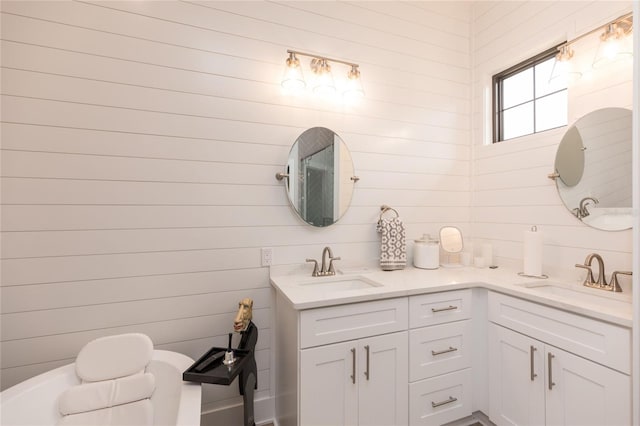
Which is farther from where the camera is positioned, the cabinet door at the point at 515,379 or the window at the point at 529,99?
the window at the point at 529,99

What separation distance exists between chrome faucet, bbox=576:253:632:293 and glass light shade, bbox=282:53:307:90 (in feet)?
6.72

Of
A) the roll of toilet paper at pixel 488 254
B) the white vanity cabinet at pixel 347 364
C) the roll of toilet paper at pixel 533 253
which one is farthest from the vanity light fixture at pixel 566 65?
the white vanity cabinet at pixel 347 364

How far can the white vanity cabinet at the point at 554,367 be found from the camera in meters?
1.21

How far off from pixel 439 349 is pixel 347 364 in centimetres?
61

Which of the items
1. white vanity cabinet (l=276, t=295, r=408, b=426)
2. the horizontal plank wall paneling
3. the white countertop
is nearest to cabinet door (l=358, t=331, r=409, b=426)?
white vanity cabinet (l=276, t=295, r=408, b=426)

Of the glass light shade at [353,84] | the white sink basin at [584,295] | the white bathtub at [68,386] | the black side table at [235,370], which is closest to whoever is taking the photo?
the white bathtub at [68,386]

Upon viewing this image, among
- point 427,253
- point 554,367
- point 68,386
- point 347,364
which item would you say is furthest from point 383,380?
point 68,386

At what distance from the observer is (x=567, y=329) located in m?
1.38

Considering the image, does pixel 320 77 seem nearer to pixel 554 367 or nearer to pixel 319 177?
pixel 319 177

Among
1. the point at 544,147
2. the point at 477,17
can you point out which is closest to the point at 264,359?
the point at 544,147

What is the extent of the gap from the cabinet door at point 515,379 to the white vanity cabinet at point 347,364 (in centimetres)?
60

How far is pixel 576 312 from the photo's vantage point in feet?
4.37

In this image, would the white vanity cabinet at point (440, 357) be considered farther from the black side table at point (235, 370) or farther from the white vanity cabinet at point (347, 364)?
the black side table at point (235, 370)

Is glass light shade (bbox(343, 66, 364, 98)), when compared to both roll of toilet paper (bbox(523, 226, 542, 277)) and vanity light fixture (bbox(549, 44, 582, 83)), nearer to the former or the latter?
vanity light fixture (bbox(549, 44, 582, 83))
